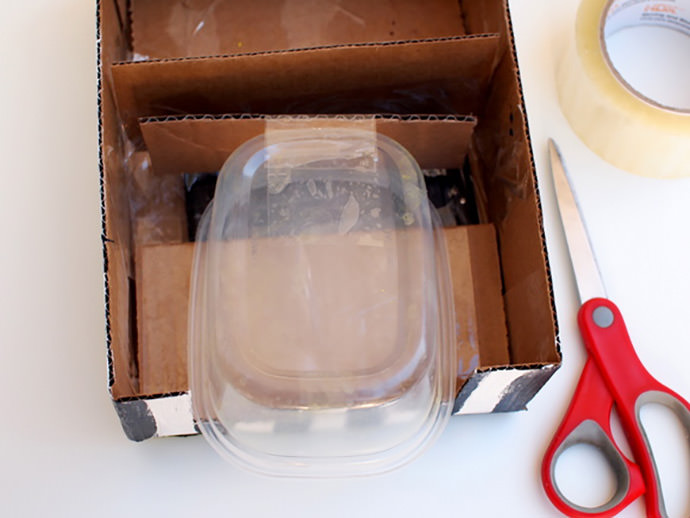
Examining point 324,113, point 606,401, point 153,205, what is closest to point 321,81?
point 324,113

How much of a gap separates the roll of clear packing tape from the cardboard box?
72 millimetres

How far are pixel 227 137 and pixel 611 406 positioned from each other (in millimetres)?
341

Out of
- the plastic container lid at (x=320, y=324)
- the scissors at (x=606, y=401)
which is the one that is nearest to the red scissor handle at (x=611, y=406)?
the scissors at (x=606, y=401)

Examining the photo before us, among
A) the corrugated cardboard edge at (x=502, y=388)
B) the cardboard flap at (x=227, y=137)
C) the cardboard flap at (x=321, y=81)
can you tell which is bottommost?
the corrugated cardboard edge at (x=502, y=388)

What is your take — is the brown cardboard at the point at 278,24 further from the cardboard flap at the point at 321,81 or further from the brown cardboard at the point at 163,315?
the brown cardboard at the point at 163,315

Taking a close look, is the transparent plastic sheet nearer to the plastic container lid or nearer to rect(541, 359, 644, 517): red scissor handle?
the plastic container lid

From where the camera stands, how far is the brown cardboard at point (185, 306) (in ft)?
1.81

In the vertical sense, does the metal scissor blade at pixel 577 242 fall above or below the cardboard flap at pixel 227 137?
below

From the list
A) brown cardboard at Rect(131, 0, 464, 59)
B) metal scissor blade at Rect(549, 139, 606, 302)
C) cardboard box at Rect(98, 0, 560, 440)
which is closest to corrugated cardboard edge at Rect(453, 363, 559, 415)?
cardboard box at Rect(98, 0, 560, 440)

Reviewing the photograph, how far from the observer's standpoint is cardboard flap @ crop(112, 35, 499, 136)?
1.78 feet

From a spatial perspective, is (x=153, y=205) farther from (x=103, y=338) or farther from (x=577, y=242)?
(x=577, y=242)

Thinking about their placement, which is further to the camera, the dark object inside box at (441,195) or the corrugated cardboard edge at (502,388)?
the dark object inside box at (441,195)

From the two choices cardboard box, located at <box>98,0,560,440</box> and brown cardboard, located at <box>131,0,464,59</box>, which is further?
brown cardboard, located at <box>131,0,464,59</box>

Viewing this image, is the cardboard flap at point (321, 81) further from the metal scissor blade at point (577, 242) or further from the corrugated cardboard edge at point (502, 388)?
the corrugated cardboard edge at point (502, 388)
